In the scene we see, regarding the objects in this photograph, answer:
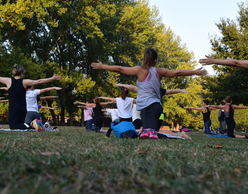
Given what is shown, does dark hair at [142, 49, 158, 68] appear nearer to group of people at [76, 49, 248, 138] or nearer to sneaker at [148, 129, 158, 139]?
group of people at [76, 49, 248, 138]

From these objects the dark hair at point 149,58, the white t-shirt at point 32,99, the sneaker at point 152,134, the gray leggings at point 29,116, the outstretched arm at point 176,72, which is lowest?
the sneaker at point 152,134

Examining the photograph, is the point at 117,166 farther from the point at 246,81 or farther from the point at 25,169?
the point at 246,81

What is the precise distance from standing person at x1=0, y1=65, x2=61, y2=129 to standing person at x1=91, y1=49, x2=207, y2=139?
2.86 metres

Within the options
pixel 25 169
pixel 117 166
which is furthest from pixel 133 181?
pixel 25 169

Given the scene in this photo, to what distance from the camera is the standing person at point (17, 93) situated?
7863mm

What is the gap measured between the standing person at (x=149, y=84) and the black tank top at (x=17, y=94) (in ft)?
9.54

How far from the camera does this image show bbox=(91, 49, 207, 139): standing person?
20.1ft

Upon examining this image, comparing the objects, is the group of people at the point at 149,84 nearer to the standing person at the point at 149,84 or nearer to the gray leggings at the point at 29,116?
the standing person at the point at 149,84

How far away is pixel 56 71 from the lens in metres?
24.9

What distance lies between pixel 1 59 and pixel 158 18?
27.5 meters

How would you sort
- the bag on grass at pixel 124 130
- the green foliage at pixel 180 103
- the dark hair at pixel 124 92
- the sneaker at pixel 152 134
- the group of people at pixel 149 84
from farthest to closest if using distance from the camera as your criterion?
the green foliage at pixel 180 103 → the dark hair at pixel 124 92 → the bag on grass at pixel 124 130 → the group of people at pixel 149 84 → the sneaker at pixel 152 134

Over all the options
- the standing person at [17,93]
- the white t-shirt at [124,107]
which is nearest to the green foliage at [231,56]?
the white t-shirt at [124,107]

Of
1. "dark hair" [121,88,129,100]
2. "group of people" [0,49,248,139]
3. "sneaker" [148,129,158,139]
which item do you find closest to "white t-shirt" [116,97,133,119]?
"group of people" [0,49,248,139]

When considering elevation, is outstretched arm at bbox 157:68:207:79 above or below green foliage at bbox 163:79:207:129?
above
